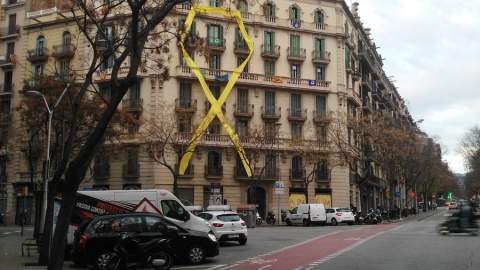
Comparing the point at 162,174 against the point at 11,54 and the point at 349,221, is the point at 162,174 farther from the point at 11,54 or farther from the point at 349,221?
the point at 11,54

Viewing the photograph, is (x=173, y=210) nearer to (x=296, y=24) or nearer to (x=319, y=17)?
(x=296, y=24)

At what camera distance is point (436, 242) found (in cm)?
1959

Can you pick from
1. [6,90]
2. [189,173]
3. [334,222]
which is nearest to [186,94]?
[189,173]

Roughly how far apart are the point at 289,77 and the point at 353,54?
12.3 meters

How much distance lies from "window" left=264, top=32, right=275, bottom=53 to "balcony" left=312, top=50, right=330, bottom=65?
172 inches

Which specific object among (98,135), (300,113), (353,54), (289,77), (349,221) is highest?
(353,54)

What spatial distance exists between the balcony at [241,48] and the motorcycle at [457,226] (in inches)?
1072

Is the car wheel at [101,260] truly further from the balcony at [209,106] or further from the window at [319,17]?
the window at [319,17]

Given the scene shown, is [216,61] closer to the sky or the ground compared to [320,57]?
closer to the ground

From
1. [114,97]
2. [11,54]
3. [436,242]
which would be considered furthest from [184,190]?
[114,97]

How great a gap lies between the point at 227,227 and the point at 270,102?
2870cm

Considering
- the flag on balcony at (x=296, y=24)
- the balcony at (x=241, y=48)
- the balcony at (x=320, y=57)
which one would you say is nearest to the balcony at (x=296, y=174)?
the balcony at (x=320, y=57)

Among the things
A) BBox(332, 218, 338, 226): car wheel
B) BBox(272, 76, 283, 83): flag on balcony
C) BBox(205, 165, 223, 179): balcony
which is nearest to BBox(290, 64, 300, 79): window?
BBox(272, 76, 283, 83): flag on balcony

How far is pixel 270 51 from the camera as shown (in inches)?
1881
